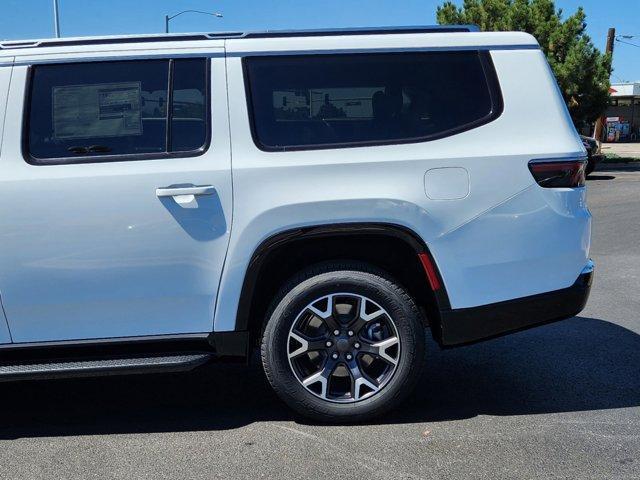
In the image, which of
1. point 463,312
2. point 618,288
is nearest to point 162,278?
point 463,312

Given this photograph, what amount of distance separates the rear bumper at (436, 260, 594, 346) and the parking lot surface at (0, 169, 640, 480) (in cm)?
49

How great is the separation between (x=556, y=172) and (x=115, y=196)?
2.25 meters

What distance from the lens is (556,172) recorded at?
12.7 feet

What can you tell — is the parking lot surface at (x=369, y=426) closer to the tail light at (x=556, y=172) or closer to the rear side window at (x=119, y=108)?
the tail light at (x=556, y=172)

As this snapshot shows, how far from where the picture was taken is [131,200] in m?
3.72

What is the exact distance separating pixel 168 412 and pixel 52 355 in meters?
0.75

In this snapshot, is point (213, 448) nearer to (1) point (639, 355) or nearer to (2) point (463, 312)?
(2) point (463, 312)

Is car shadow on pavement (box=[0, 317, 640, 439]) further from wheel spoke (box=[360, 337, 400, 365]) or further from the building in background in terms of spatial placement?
Answer: the building in background

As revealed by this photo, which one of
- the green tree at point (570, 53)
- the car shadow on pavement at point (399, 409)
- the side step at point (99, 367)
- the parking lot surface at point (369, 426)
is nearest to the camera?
the parking lot surface at point (369, 426)

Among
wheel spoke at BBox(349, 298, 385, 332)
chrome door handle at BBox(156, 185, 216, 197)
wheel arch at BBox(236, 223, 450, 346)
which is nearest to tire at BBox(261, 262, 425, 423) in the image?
wheel spoke at BBox(349, 298, 385, 332)

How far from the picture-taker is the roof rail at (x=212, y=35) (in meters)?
3.88

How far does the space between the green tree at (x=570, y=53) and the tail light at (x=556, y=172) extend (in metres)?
21.9

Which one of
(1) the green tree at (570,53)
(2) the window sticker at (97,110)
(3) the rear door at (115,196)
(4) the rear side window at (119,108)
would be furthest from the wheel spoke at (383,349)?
(1) the green tree at (570,53)

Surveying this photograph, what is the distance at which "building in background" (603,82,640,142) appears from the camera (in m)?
54.9
